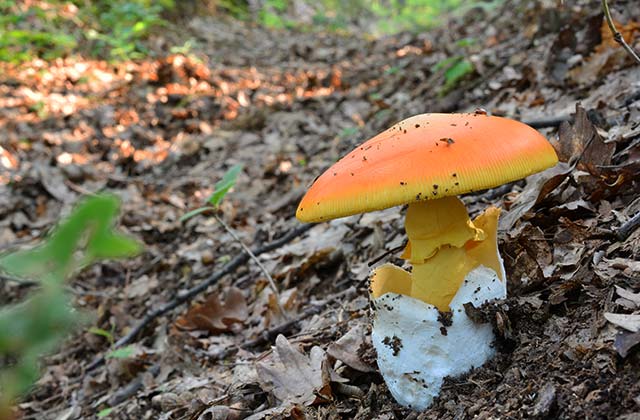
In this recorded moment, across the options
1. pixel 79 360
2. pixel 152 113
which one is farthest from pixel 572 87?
pixel 152 113

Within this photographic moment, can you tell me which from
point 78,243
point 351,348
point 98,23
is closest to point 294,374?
point 351,348

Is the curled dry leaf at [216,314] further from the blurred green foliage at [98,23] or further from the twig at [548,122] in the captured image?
the blurred green foliage at [98,23]

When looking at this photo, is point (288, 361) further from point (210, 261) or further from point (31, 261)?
point (210, 261)

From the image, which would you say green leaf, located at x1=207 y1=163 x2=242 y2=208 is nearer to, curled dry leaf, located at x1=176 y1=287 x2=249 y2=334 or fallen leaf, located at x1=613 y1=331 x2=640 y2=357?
curled dry leaf, located at x1=176 y1=287 x2=249 y2=334

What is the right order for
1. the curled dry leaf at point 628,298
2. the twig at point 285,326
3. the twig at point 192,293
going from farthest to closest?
the twig at point 192,293 → the twig at point 285,326 → the curled dry leaf at point 628,298

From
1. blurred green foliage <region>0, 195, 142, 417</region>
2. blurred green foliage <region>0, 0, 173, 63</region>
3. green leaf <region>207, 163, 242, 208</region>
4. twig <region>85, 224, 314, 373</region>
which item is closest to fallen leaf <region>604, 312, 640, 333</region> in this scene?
blurred green foliage <region>0, 195, 142, 417</region>

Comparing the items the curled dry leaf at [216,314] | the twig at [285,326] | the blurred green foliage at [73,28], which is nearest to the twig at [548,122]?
the twig at [285,326]

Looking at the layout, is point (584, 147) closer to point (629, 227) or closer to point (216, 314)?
point (629, 227)
